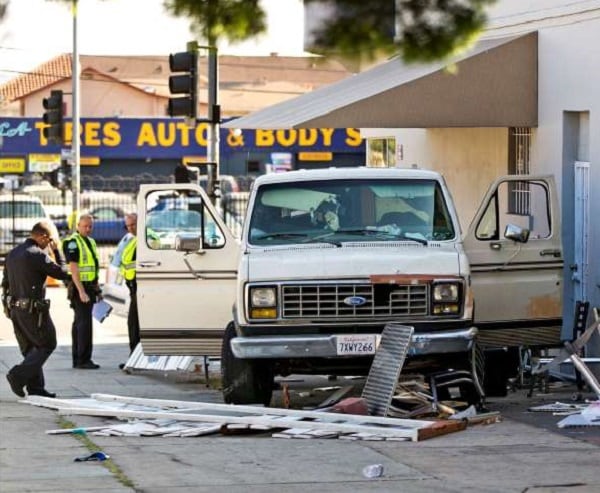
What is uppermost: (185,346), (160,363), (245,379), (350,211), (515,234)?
(350,211)

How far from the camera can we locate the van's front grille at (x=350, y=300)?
1265 centimetres

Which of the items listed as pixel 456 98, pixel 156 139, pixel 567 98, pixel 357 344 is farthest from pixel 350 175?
pixel 156 139

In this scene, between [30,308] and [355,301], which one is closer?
[355,301]

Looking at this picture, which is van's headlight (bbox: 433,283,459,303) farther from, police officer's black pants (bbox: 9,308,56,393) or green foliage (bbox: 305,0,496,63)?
green foliage (bbox: 305,0,496,63)

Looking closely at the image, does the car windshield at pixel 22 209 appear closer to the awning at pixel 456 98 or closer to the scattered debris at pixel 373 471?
the awning at pixel 456 98

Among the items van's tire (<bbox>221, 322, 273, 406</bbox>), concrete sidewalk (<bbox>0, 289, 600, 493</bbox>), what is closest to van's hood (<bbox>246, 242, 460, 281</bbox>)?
van's tire (<bbox>221, 322, 273, 406</bbox>)

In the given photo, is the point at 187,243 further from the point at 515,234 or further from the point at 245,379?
the point at 515,234

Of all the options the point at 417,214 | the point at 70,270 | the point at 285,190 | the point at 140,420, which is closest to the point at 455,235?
the point at 417,214

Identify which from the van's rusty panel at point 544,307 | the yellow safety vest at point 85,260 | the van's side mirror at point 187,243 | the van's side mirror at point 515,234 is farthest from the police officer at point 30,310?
the van's rusty panel at point 544,307

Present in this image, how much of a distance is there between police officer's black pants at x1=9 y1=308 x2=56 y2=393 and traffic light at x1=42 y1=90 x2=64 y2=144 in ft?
56.5

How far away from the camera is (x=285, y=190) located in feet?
45.5

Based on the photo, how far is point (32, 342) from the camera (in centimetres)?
1402

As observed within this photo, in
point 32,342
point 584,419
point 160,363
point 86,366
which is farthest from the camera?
point 86,366

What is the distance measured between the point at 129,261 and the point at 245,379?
4.99m
